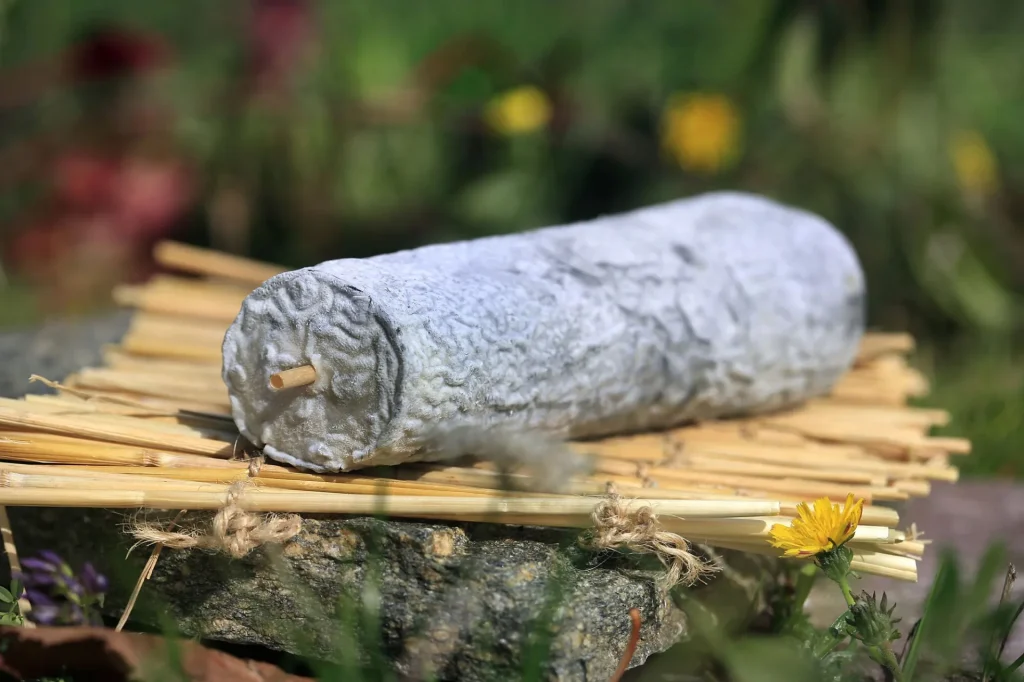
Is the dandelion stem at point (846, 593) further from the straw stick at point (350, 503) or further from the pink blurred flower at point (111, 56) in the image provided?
the pink blurred flower at point (111, 56)

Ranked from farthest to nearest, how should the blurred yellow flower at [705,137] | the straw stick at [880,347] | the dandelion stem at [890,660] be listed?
1. the blurred yellow flower at [705,137]
2. the straw stick at [880,347]
3. the dandelion stem at [890,660]

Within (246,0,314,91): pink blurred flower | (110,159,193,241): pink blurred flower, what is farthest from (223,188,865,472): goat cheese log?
(110,159,193,241): pink blurred flower

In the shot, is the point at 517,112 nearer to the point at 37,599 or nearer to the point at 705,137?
the point at 705,137

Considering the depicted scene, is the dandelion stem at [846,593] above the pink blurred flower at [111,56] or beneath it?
beneath

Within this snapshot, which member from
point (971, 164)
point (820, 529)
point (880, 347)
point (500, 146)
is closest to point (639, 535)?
point (820, 529)

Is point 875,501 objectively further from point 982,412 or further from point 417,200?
point 417,200

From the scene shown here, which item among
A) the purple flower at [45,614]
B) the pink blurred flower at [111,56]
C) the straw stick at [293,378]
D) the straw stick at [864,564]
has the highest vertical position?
the pink blurred flower at [111,56]

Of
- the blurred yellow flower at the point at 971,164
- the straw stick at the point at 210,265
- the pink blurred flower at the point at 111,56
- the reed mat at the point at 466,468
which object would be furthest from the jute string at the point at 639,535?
the pink blurred flower at the point at 111,56

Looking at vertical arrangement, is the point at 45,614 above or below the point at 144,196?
below
